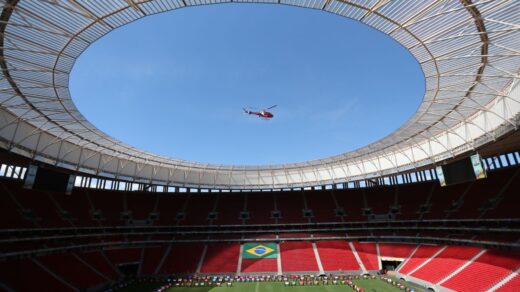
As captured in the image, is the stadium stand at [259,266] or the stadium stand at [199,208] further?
the stadium stand at [199,208]

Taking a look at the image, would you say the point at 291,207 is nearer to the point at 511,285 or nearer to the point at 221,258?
the point at 221,258

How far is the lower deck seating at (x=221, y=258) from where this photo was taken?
4653cm

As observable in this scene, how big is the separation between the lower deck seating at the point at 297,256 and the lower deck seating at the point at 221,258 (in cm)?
742

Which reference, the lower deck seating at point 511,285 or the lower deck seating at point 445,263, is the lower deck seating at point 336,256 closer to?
the lower deck seating at point 445,263

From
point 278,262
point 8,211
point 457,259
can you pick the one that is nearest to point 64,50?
point 8,211

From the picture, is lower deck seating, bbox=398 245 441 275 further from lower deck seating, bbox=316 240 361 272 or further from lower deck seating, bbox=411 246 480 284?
lower deck seating, bbox=316 240 361 272

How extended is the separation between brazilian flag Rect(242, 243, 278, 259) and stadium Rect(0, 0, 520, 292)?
31 cm

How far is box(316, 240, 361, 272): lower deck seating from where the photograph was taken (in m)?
46.8

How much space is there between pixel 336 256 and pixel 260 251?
11.9 meters

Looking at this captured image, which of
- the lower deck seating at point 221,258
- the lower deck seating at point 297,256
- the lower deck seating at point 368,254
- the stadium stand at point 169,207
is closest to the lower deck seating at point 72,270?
the lower deck seating at point 221,258

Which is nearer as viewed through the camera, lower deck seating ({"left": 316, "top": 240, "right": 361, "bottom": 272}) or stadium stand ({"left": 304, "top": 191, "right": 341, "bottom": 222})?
lower deck seating ({"left": 316, "top": 240, "right": 361, "bottom": 272})

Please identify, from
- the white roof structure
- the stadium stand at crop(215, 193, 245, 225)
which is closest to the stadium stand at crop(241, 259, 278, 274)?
the stadium stand at crop(215, 193, 245, 225)

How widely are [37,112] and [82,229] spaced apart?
23.0 metres

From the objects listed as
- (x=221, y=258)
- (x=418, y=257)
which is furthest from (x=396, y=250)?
(x=221, y=258)
